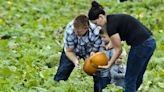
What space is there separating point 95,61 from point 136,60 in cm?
76

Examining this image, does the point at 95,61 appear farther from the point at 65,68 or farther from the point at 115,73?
the point at 65,68

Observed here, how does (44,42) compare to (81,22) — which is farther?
(44,42)

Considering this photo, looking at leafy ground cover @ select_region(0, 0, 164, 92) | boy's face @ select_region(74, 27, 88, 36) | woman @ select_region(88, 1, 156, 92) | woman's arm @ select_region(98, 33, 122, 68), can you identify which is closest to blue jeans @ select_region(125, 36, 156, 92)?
woman @ select_region(88, 1, 156, 92)

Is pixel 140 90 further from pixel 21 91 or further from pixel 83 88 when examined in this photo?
pixel 21 91

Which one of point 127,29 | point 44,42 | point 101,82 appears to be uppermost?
point 127,29

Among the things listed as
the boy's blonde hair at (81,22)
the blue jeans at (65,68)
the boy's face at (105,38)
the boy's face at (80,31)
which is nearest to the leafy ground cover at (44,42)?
the blue jeans at (65,68)

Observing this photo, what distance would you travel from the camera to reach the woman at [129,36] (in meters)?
7.46

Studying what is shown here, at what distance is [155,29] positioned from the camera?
594 inches

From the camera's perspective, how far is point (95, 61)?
815 cm

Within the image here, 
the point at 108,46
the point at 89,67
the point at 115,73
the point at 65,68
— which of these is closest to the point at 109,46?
the point at 108,46

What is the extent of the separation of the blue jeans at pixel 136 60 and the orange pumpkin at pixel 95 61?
51 cm

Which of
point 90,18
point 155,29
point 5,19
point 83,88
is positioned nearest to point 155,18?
point 155,29

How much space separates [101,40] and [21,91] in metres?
1.45

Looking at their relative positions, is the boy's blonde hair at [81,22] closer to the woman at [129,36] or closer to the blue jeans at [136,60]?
the woman at [129,36]
